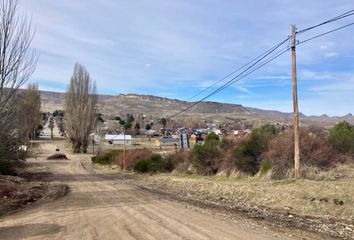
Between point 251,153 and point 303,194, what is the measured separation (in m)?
9.83

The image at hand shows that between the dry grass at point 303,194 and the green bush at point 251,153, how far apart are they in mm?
2531

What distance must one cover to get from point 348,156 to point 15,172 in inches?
912

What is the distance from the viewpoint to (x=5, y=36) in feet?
54.9

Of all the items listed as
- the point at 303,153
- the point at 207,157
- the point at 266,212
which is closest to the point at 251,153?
the point at 303,153

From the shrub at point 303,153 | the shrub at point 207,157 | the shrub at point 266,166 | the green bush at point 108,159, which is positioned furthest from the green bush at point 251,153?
the green bush at point 108,159

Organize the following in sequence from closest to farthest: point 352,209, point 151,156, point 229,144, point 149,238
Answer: point 149,238
point 352,209
point 229,144
point 151,156

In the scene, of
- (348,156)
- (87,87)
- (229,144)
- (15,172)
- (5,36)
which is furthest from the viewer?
(87,87)

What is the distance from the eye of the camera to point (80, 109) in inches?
2813

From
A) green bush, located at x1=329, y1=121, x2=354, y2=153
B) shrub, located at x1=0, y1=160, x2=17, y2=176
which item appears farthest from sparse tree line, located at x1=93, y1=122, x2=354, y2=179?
shrub, located at x1=0, y1=160, x2=17, y2=176

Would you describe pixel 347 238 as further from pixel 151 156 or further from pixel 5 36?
pixel 151 156

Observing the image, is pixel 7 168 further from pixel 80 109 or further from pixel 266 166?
pixel 80 109

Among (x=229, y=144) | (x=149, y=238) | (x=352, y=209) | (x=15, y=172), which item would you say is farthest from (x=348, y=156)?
(x=15, y=172)

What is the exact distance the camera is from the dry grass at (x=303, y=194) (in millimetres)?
13316

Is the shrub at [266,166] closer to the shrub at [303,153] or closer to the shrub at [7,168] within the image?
the shrub at [303,153]
